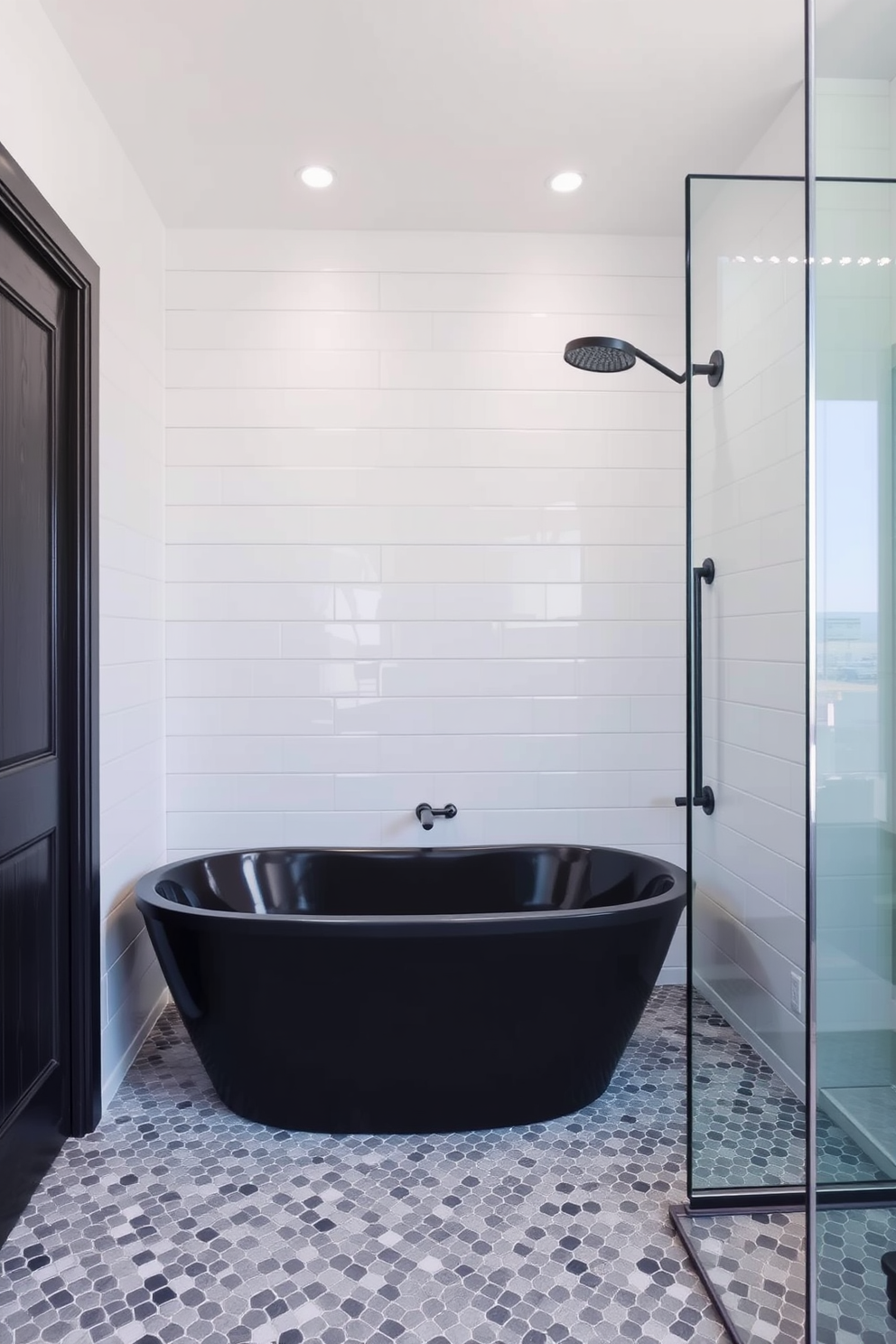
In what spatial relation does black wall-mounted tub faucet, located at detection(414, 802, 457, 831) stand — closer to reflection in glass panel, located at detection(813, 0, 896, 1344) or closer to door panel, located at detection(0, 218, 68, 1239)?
door panel, located at detection(0, 218, 68, 1239)

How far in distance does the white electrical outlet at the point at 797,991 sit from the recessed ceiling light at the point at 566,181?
2501 millimetres

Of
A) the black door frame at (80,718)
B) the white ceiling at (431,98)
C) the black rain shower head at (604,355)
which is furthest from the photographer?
the black rain shower head at (604,355)

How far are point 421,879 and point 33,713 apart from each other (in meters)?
1.45

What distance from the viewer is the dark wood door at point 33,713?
1916 millimetres

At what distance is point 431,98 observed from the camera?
235cm

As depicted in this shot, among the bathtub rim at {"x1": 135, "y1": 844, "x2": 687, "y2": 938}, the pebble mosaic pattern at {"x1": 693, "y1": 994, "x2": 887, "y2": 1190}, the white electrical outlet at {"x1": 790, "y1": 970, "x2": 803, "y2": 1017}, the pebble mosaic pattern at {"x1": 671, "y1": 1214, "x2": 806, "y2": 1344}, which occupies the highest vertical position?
the white electrical outlet at {"x1": 790, "y1": 970, "x2": 803, "y2": 1017}

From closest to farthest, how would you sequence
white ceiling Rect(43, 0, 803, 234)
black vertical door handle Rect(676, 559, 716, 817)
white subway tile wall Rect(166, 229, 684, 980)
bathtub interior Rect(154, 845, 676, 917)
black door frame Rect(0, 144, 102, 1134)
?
black vertical door handle Rect(676, 559, 716, 817) → white ceiling Rect(43, 0, 803, 234) → black door frame Rect(0, 144, 102, 1134) → bathtub interior Rect(154, 845, 676, 917) → white subway tile wall Rect(166, 229, 684, 980)

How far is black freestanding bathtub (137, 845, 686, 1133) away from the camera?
2.12 metres

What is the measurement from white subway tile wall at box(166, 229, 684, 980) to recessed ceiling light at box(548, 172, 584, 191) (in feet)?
1.12

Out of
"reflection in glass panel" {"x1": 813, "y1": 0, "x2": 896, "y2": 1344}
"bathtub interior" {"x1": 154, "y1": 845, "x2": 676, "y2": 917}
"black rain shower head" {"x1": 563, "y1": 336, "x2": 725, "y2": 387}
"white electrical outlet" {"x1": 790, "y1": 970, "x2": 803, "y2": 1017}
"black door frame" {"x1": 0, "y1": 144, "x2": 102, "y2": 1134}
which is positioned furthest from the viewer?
"bathtub interior" {"x1": 154, "y1": 845, "x2": 676, "y2": 917}

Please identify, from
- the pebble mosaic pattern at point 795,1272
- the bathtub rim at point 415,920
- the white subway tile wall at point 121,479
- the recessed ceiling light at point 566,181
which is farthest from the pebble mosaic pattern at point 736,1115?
the recessed ceiling light at point 566,181

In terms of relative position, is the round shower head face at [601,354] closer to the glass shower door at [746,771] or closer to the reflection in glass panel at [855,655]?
the glass shower door at [746,771]

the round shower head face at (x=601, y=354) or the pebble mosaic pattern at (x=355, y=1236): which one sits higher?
the round shower head face at (x=601, y=354)

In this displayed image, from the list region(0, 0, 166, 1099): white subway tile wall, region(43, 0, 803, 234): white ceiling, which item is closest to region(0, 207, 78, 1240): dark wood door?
region(0, 0, 166, 1099): white subway tile wall
